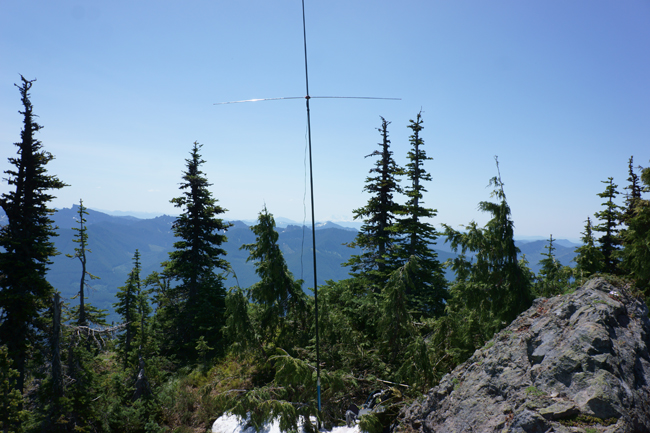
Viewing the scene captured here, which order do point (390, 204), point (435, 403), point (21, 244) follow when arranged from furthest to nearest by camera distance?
point (390, 204)
point (21, 244)
point (435, 403)

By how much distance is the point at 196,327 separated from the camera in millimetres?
19344

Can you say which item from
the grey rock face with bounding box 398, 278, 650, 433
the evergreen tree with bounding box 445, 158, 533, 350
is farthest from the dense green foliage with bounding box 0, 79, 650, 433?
the grey rock face with bounding box 398, 278, 650, 433

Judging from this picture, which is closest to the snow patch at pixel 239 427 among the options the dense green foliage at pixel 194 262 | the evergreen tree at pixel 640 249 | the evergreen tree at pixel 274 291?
the evergreen tree at pixel 274 291

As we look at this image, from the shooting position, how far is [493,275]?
859 centimetres

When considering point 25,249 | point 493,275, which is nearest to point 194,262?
point 25,249

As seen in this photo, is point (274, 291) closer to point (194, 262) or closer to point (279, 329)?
point (279, 329)

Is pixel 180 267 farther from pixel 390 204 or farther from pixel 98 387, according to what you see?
pixel 390 204

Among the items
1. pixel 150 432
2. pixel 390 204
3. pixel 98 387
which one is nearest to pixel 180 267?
pixel 98 387

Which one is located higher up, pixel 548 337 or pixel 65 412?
pixel 548 337

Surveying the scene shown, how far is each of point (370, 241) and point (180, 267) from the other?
13.5m

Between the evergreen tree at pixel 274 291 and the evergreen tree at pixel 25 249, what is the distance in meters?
11.6

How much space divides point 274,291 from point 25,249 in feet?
44.7

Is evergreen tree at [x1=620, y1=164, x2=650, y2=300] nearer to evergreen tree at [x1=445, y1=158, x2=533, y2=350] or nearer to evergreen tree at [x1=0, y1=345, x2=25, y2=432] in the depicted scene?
evergreen tree at [x1=445, y1=158, x2=533, y2=350]

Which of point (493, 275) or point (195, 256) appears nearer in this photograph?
point (493, 275)
